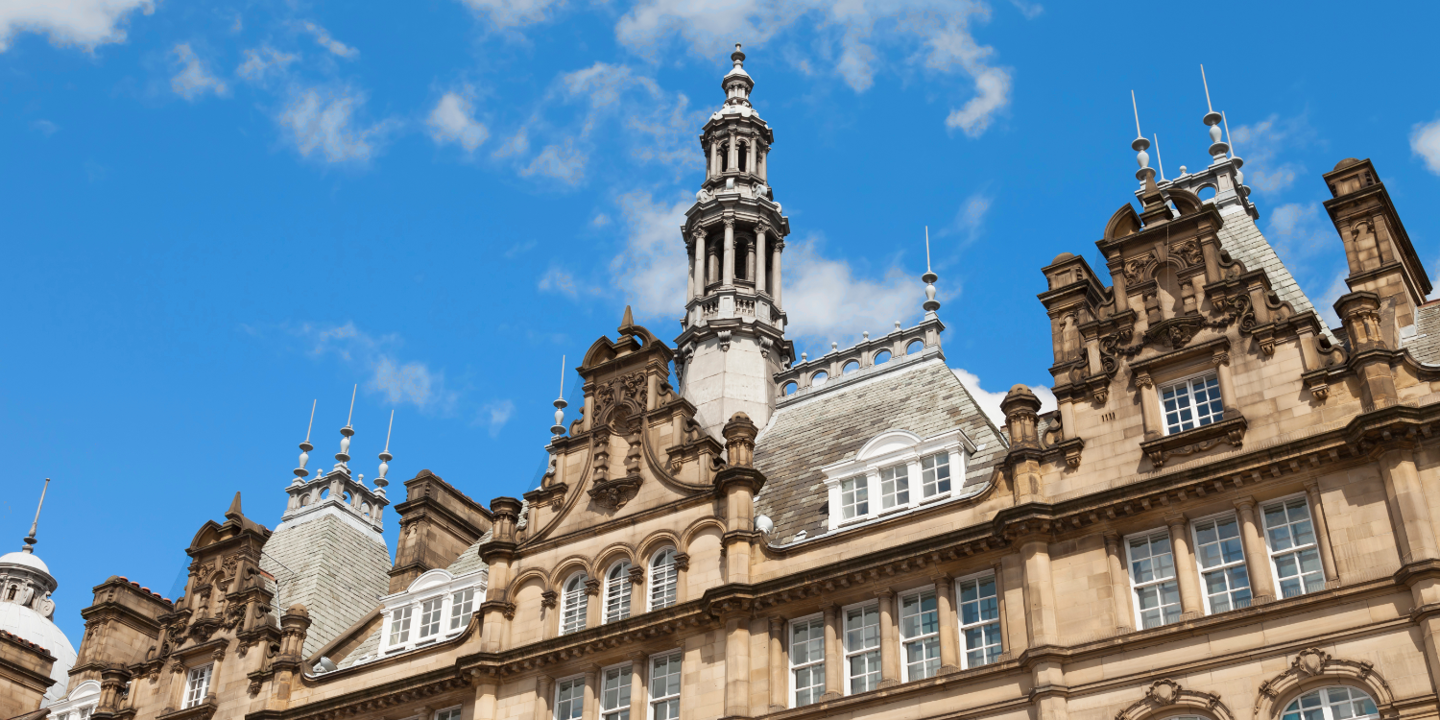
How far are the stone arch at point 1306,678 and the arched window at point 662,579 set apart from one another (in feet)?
50.6

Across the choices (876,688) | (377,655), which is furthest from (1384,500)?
(377,655)

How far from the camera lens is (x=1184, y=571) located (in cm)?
3167

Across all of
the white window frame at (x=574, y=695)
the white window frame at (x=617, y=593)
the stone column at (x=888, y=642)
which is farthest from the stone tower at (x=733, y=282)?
the stone column at (x=888, y=642)

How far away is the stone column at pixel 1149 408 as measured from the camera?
33.8 meters

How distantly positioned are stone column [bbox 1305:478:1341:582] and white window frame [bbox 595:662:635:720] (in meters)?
17.1

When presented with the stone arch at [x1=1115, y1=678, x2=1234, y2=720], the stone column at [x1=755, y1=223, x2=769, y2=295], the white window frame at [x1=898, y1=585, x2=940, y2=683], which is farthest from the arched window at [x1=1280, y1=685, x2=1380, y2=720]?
the stone column at [x1=755, y1=223, x2=769, y2=295]

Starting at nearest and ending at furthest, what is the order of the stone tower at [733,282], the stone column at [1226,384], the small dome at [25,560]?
the stone column at [1226,384]
the stone tower at [733,282]
the small dome at [25,560]

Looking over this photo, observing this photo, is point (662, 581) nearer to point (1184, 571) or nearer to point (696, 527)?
point (696, 527)

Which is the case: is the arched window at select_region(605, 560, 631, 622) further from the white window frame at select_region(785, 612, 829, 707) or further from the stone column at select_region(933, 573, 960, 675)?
the stone column at select_region(933, 573, 960, 675)

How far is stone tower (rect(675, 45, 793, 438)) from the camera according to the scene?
50688 mm

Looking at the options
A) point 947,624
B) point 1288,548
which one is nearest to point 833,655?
point 947,624

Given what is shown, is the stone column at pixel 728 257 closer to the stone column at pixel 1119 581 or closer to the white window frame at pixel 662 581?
the white window frame at pixel 662 581

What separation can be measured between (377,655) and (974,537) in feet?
65.7

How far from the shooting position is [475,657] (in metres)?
40.0
